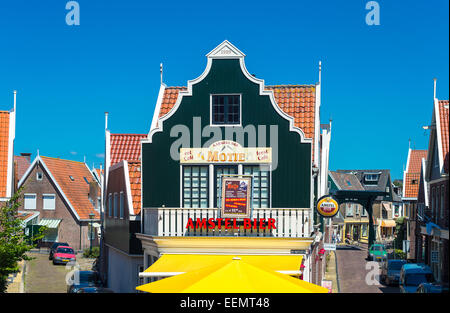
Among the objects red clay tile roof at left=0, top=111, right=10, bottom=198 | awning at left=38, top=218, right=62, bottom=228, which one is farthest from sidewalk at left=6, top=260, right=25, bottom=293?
awning at left=38, top=218, right=62, bottom=228

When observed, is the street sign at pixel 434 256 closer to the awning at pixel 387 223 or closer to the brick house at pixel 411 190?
the brick house at pixel 411 190

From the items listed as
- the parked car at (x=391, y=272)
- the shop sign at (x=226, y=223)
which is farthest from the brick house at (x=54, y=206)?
the shop sign at (x=226, y=223)

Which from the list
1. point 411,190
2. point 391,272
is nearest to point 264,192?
point 391,272

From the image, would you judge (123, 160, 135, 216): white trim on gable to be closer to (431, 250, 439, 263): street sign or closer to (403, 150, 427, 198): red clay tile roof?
(431, 250, 439, 263): street sign

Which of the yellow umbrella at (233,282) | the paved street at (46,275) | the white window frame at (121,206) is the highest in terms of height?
the white window frame at (121,206)

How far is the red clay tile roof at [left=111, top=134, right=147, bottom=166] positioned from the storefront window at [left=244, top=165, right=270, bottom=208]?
1100 centimetres

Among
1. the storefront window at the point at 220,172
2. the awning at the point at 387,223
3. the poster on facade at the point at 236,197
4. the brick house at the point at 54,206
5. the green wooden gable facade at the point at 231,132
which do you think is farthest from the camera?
the awning at the point at 387,223

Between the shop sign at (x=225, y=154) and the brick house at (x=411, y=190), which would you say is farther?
the brick house at (x=411, y=190)

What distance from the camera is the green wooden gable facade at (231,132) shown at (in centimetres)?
2281

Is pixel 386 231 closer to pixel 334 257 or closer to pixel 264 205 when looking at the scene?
pixel 334 257

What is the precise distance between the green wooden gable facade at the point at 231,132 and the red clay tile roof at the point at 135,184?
2.74m

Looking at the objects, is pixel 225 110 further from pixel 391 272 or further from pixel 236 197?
pixel 391 272
